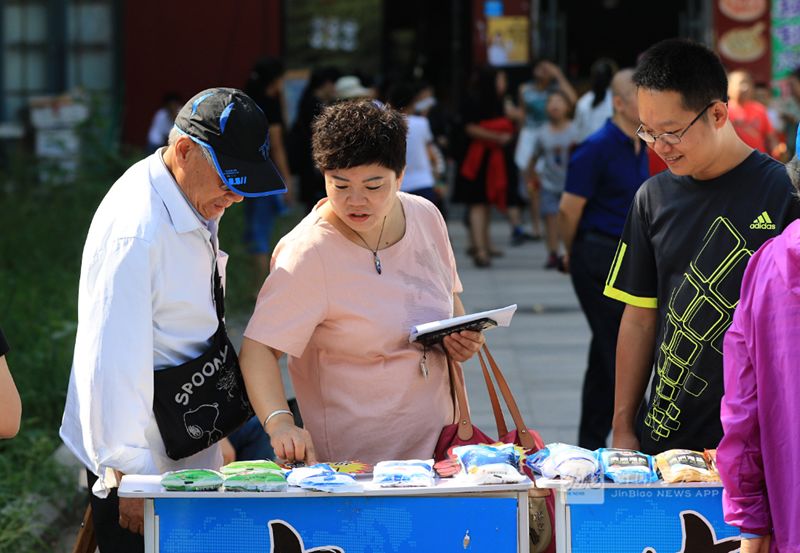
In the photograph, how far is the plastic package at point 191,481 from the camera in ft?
9.68

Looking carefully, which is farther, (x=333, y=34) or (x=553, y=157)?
(x=333, y=34)

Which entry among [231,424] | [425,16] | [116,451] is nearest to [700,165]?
[231,424]

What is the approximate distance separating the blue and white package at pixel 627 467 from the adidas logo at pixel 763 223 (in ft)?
2.18

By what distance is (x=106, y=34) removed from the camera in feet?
56.8

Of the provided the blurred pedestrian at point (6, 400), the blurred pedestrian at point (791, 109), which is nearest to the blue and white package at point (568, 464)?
the blurred pedestrian at point (6, 400)

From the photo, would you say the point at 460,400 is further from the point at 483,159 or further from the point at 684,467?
the point at 483,159

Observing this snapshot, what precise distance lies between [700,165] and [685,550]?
100 cm

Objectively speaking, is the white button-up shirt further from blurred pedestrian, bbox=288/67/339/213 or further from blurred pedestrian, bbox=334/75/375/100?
blurred pedestrian, bbox=334/75/375/100

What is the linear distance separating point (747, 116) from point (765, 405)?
23.5ft

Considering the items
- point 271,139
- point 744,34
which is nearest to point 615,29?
point 744,34

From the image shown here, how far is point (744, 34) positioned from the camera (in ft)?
55.0

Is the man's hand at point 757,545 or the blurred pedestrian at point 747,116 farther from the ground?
the blurred pedestrian at point 747,116

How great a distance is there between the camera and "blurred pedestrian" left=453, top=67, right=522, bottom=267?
1268 centimetres

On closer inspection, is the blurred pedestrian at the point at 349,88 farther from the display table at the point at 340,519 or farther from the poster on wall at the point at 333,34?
the display table at the point at 340,519
